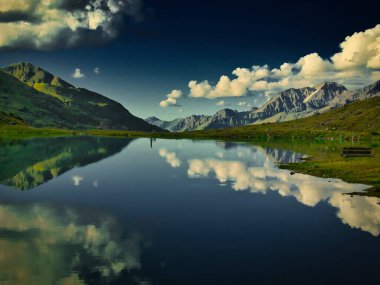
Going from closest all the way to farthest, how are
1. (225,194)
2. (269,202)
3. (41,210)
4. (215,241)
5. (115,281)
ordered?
(115,281) < (215,241) < (41,210) < (269,202) < (225,194)

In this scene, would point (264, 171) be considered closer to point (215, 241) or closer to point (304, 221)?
point (304, 221)

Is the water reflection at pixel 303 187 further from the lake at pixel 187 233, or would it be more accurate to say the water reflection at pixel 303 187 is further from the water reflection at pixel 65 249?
the water reflection at pixel 65 249

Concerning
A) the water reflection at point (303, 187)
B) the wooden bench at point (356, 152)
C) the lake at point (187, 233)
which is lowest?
the lake at point (187, 233)

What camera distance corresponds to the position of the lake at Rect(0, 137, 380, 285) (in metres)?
24.8

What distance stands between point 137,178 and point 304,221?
42382mm

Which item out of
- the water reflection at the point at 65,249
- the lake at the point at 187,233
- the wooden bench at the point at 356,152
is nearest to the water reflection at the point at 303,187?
the lake at the point at 187,233

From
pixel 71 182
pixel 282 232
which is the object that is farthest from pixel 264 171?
pixel 282 232

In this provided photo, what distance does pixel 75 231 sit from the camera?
34281 mm

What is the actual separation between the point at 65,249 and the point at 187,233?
449 inches

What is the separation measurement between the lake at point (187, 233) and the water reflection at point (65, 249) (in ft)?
0.28

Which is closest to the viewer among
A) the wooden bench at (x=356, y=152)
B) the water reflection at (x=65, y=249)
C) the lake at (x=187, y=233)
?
the water reflection at (x=65, y=249)

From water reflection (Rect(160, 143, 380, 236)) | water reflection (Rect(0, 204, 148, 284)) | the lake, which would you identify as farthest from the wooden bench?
water reflection (Rect(0, 204, 148, 284))

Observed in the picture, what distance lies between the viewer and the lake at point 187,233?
81.4ft

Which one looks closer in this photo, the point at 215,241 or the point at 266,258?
the point at 266,258
